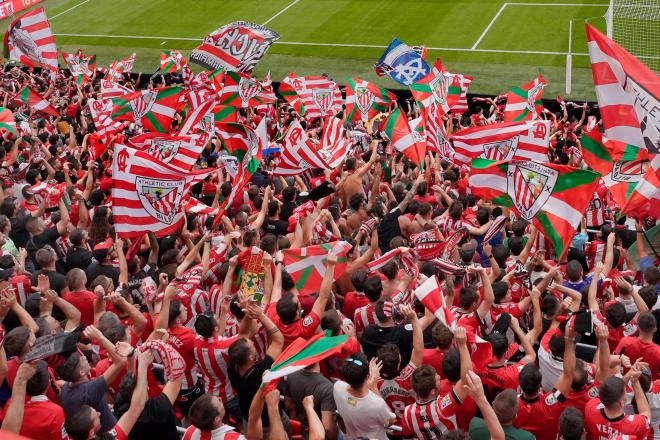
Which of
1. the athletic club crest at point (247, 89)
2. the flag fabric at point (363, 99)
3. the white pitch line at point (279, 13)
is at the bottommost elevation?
the white pitch line at point (279, 13)

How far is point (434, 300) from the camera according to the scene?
6.98 meters

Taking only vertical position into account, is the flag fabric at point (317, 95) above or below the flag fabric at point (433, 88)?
below

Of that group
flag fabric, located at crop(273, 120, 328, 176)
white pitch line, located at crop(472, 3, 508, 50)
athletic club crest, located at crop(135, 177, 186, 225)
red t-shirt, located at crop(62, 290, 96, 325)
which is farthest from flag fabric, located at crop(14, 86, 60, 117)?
white pitch line, located at crop(472, 3, 508, 50)

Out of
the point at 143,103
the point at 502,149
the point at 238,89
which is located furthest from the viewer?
the point at 238,89

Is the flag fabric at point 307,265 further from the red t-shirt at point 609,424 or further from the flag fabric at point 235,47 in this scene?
the flag fabric at point 235,47

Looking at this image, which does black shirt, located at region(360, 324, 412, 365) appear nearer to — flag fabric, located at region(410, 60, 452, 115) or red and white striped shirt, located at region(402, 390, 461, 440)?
red and white striped shirt, located at region(402, 390, 461, 440)

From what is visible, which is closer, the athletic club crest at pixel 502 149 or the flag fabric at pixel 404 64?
the athletic club crest at pixel 502 149

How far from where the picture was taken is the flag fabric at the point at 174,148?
12.3m

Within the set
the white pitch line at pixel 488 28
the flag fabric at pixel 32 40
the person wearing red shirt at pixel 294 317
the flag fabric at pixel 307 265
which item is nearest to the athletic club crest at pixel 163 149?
the flag fabric at pixel 307 265

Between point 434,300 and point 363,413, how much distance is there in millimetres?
1333

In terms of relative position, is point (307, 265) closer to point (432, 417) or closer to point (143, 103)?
point (432, 417)

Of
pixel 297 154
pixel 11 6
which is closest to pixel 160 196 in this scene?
pixel 297 154

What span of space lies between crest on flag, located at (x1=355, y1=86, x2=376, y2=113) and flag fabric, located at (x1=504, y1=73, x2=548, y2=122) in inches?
119

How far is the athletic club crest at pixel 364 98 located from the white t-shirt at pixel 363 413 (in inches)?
470
